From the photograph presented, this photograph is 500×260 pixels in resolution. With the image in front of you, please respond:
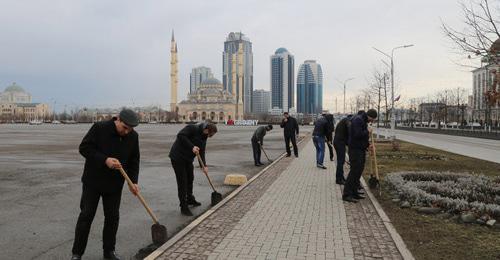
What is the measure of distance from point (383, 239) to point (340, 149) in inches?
172

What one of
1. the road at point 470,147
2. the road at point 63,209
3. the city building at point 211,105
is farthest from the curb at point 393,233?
the city building at point 211,105

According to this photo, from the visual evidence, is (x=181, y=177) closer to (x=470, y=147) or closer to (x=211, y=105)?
(x=470, y=147)

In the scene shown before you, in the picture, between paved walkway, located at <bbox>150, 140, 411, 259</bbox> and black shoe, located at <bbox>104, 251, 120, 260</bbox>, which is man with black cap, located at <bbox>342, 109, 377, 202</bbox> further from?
black shoe, located at <bbox>104, 251, 120, 260</bbox>

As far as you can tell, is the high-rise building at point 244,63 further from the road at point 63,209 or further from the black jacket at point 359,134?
the black jacket at point 359,134

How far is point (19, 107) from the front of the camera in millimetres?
169500

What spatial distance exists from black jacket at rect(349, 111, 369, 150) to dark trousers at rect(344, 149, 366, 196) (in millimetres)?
111

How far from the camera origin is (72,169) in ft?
43.4

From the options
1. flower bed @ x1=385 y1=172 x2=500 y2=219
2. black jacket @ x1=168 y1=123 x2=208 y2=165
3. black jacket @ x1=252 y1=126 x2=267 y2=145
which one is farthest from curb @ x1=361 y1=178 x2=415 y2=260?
black jacket @ x1=252 y1=126 x2=267 y2=145

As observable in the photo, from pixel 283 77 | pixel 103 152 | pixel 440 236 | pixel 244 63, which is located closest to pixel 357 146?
pixel 440 236

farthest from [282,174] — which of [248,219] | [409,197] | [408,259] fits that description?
[408,259]

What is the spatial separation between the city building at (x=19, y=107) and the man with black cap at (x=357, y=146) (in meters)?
172

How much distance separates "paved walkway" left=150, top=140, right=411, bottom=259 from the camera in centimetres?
494

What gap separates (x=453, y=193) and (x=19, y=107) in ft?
619

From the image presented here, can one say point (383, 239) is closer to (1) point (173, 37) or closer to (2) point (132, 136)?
(2) point (132, 136)
